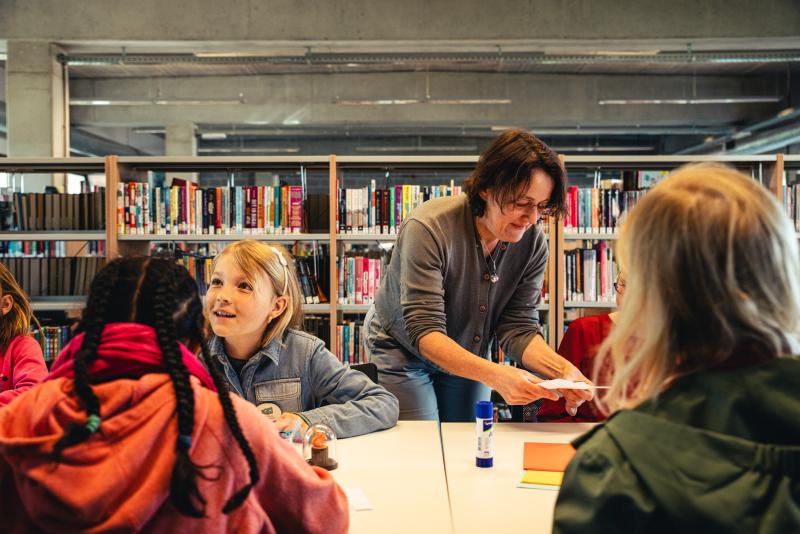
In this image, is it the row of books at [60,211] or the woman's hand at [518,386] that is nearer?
the woman's hand at [518,386]

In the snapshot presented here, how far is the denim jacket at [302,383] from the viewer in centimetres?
211

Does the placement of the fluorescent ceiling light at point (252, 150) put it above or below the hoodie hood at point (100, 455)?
above

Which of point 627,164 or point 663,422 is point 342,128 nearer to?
point 627,164

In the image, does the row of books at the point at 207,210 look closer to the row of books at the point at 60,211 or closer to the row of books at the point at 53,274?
the row of books at the point at 60,211

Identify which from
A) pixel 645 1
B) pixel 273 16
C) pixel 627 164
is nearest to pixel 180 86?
pixel 273 16

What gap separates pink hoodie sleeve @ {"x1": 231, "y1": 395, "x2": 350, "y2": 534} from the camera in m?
1.07

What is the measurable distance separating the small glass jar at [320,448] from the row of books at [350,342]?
2522 mm

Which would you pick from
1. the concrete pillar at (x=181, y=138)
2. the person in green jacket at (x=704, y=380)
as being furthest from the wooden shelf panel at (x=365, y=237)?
the concrete pillar at (x=181, y=138)

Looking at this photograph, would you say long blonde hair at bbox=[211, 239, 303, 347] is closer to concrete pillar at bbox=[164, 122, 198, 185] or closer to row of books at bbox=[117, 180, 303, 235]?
row of books at bbox=[117, 180, 303, 235]

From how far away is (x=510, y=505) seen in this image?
1.50 meters

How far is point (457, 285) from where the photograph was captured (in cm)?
230

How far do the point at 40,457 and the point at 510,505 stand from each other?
95 cm

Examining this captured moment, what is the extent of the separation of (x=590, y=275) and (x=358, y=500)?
3.08 meters

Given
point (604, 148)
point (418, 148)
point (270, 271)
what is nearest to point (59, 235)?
point (270, 271)
